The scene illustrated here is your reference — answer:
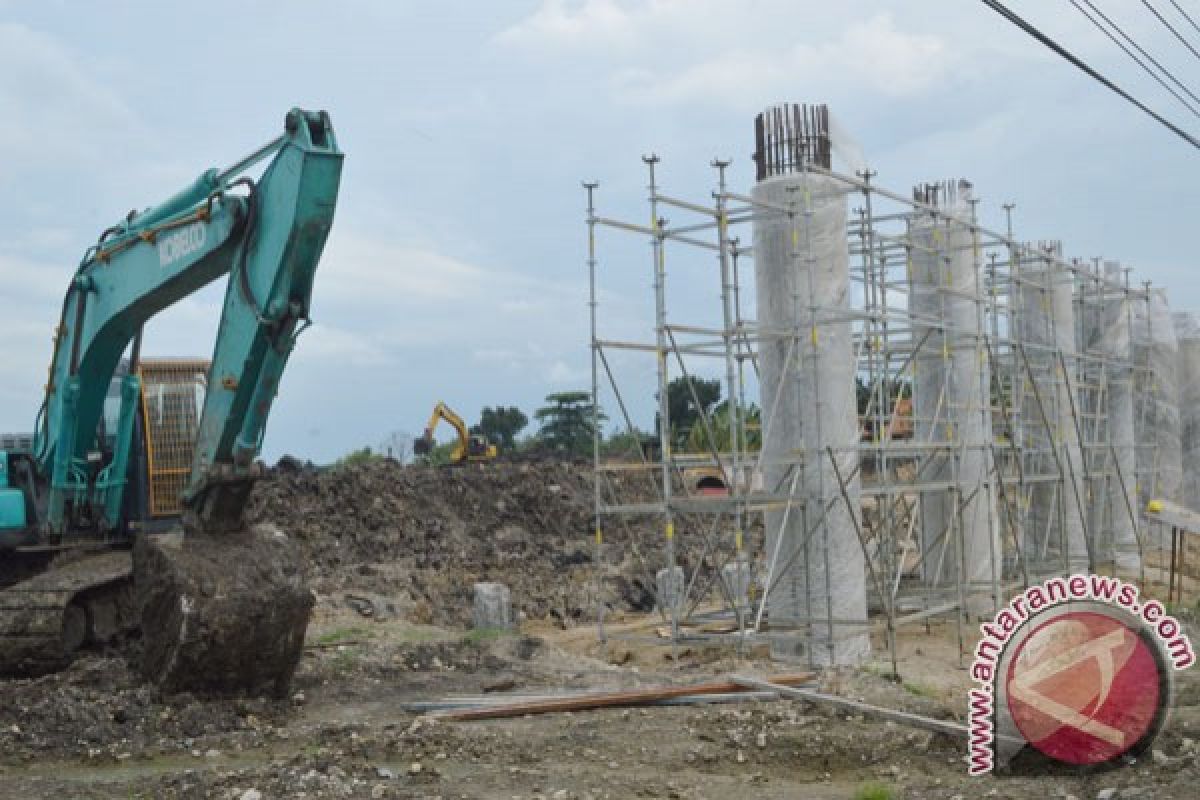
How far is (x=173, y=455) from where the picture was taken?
12.0 meters

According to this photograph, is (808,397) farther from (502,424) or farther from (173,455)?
(502,424)

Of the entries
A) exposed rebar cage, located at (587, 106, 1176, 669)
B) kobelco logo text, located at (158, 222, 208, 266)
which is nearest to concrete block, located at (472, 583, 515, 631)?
exposed rebar cage, located at (587, 106, 1176, 669)

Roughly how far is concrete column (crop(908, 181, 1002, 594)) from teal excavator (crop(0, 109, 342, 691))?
8.61 meters

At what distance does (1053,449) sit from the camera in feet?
60.8

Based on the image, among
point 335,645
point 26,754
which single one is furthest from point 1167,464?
point 26,754

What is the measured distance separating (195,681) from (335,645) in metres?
3.50

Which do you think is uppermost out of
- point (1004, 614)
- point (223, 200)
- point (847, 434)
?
point (223, 200)

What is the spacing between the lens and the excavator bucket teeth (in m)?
9.51

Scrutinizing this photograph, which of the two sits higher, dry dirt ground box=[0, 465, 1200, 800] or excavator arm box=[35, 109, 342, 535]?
excavator arm box=[35, 109, 342, 535]

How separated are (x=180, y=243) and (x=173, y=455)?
7.41ft

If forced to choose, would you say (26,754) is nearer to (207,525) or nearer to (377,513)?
(207,525)

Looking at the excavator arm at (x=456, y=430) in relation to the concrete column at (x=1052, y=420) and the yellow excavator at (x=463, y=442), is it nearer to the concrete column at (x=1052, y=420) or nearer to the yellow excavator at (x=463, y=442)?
the yellow excavator at (x=463, y=442)

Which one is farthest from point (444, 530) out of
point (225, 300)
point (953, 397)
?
point (225, 300)

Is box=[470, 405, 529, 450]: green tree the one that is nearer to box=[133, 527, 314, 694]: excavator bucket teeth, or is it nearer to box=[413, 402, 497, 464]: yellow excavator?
box=[413, 402, 497, 464]: yellow excavator
